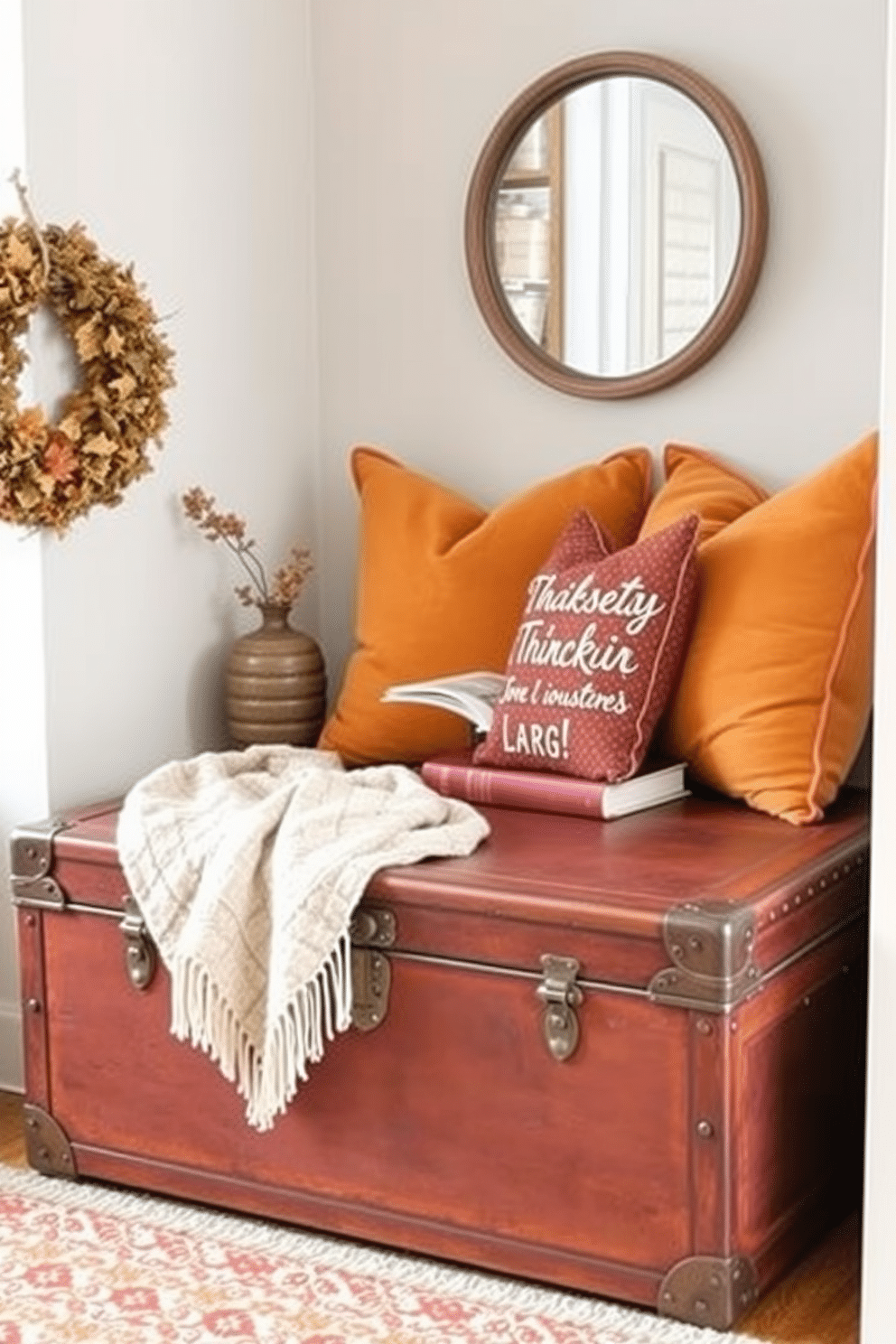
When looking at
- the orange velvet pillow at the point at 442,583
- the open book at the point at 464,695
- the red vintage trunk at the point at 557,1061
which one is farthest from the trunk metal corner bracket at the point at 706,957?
the orange velvet pillow at the point at 442,583

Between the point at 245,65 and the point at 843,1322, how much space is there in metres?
2.18

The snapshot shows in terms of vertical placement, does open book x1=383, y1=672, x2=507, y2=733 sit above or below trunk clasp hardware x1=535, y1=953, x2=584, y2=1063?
above

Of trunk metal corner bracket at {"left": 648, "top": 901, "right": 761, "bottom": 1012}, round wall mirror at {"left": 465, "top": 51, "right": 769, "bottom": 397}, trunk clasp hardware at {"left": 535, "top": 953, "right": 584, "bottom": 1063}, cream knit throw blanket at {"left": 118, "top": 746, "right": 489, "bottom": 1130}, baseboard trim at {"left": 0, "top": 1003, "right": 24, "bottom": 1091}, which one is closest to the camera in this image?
trunk metal corner bracket at {"left": 648, "top": 901, "right": 761, "bottom": 1012}

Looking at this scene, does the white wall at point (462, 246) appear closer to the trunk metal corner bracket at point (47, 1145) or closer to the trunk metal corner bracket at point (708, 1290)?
the trunk metal corner bracket at point (47, 1145)

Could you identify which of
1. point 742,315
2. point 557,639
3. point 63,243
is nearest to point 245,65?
point 63,243

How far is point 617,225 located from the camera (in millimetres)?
3273

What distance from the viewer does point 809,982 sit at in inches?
103

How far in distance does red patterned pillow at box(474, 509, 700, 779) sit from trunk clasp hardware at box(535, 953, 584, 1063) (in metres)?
0.43

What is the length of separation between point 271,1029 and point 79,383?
107cm

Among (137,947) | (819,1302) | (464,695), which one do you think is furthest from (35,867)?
(819,1302)

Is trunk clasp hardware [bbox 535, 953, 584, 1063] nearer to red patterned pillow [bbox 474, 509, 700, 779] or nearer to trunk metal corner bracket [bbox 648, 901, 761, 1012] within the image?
trunk metal corner bracket [bbox 648, 901, 761, 1012]

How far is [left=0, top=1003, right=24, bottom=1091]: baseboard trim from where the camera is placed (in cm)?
330

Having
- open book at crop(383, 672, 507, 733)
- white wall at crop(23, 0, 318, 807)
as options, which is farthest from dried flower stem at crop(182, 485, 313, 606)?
open book at crop(383, 672, 507, 733)

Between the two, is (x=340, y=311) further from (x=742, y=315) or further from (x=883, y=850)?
(x=883, y=850)
